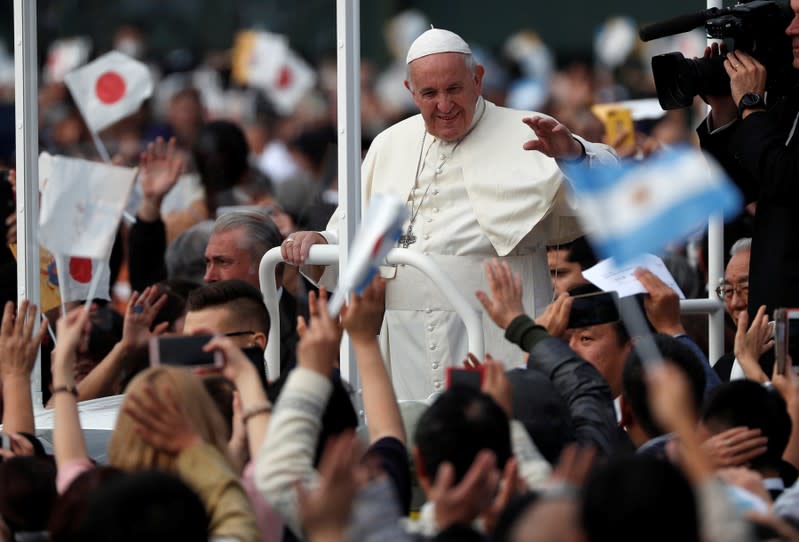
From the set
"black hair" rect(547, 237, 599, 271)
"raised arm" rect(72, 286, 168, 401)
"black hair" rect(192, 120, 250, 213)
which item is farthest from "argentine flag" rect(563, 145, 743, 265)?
"black hair" rect(192, 120, 250, 213)

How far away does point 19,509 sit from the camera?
3635mm

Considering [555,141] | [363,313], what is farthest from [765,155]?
[363,313]

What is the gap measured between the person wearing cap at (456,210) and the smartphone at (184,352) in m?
1.74

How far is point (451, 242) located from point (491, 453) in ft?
8.81

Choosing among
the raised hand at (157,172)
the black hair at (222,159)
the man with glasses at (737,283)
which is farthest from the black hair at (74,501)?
the black hair at (222,159)

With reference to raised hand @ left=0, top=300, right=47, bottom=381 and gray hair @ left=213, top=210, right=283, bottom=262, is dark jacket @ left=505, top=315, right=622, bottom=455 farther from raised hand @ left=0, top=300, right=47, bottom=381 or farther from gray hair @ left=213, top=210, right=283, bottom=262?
gray hair @ left=213, top=210, right=283, bottom=262

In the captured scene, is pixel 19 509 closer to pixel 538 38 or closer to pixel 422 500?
pixel 422 500

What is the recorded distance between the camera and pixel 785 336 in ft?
14.2

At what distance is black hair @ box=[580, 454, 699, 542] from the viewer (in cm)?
270

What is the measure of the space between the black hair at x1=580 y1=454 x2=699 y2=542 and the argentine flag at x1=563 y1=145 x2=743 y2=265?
0.54m

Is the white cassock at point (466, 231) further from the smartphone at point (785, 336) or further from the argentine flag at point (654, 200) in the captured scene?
the argentine flag at point (654, 200)

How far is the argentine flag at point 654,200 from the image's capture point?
10.4 feet

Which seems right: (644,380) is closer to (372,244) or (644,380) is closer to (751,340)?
(751,340)

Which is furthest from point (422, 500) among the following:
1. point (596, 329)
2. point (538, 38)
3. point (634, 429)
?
point (538, 38)
